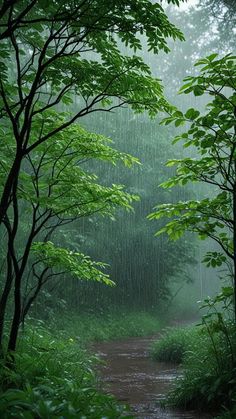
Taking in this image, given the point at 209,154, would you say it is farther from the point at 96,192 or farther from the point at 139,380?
the point at 139,380

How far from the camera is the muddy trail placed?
5.91 meters

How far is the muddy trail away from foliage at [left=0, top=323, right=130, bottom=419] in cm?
96

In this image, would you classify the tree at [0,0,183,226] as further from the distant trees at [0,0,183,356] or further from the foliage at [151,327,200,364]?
the foliage at [151,327,200,364]

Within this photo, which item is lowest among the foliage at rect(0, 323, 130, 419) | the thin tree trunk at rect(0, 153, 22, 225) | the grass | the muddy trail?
the muddy trail

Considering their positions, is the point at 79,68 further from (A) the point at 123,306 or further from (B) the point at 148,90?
(A) the point at 123,306

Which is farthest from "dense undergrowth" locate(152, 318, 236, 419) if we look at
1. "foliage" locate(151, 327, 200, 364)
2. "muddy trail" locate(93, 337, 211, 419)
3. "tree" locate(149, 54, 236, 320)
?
"foliage" locate(151, 327, 200, 364)

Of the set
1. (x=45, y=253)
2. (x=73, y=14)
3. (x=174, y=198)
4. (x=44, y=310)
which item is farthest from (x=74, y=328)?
(x=73, y=14)

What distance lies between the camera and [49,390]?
3.77 metres

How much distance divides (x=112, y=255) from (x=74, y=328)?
6.14m

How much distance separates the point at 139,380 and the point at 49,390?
510cm

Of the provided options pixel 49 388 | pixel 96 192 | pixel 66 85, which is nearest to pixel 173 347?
pixel 96 192

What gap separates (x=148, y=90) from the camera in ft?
15.9

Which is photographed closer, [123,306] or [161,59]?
[123,306]

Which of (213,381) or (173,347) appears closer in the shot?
(213,381)
